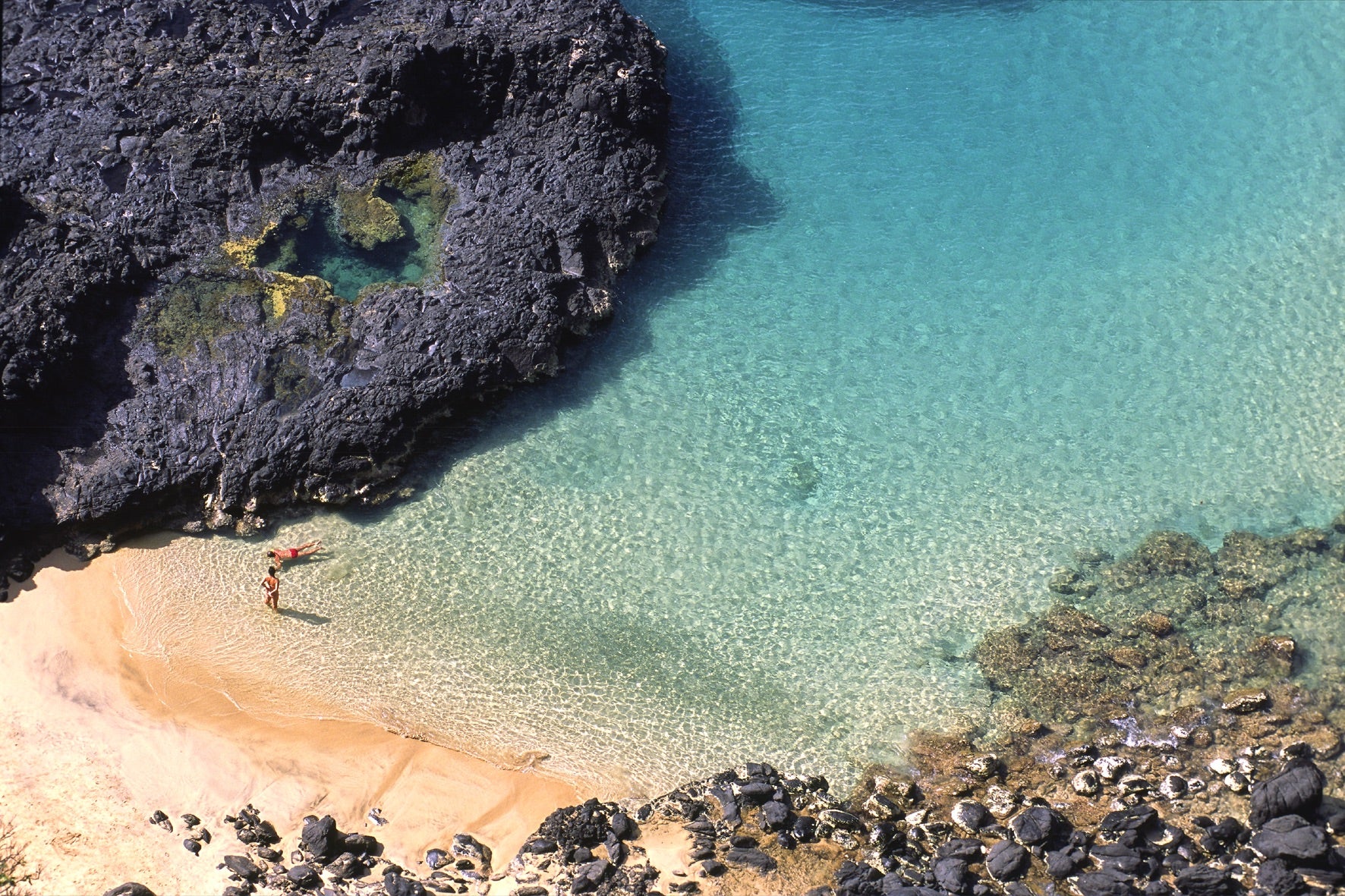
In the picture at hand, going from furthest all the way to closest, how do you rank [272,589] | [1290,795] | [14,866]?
[272,589] < [1290,795] < [14,866]

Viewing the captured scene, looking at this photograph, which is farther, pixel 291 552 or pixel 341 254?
pixel 341 254

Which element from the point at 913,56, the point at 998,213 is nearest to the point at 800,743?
the point at 998,213

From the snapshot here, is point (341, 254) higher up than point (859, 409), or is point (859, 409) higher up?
point (341, 254)

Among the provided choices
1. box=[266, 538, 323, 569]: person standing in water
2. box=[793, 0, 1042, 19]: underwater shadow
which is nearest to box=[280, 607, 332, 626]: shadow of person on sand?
box=[266, 538, 323, 569]: person standing in water

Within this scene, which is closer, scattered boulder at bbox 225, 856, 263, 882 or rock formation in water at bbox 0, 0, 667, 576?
scattered boulder at bbox 225, 856, 263, 882

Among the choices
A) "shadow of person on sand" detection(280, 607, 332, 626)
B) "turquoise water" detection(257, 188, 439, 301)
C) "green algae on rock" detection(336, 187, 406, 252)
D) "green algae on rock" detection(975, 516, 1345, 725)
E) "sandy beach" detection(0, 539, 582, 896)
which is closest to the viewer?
"sandy beach" detection(0, 539, 582, 896)

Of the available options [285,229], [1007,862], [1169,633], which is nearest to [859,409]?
[1169,633]

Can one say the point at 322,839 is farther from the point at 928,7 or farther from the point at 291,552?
the point at 928,7

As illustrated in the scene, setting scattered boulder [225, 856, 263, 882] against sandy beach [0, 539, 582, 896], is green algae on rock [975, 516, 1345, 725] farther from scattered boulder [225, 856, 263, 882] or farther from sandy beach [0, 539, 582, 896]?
scattered boulder [225, 856, 263, 882]
